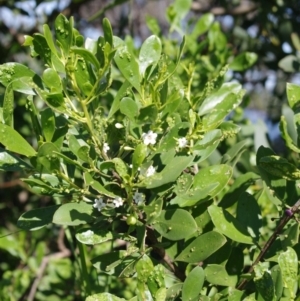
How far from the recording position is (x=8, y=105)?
2.00ft

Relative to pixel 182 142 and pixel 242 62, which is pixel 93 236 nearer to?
pixel 182 142

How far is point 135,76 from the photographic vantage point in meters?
0.64

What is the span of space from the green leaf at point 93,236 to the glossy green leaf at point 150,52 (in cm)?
20

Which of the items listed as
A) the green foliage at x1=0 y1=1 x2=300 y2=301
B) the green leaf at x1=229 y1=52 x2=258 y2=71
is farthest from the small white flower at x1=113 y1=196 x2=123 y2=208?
the green leaf at x1=229 y1=52 x2=258 y2=71

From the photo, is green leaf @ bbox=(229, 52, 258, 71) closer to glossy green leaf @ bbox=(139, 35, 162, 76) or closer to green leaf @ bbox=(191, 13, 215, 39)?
green leaf @ bbox=(191, 13, 215, 39)

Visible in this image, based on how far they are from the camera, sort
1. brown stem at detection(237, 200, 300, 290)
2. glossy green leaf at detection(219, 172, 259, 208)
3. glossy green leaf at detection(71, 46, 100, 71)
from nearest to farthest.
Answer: glossy green leaf at detection(71, 46, 100, 71)
brown stem at detection(237, 200, 300, 290)
glossy green leaf at detection(219, 172, 259, 208)

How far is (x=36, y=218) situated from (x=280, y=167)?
0.94 ft

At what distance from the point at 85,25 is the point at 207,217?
5.69 ft

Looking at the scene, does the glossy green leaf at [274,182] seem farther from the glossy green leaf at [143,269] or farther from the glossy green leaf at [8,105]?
the glossy green leaf at [8,105]

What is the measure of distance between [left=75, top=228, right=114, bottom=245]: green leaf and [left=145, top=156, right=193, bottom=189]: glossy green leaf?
80mm

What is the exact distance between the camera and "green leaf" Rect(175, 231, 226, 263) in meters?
0.63

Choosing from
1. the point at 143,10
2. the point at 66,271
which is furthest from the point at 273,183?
the point at 143,10

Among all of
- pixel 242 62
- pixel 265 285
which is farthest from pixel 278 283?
pixel 242 62

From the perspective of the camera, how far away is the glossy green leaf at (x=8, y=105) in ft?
1.99
